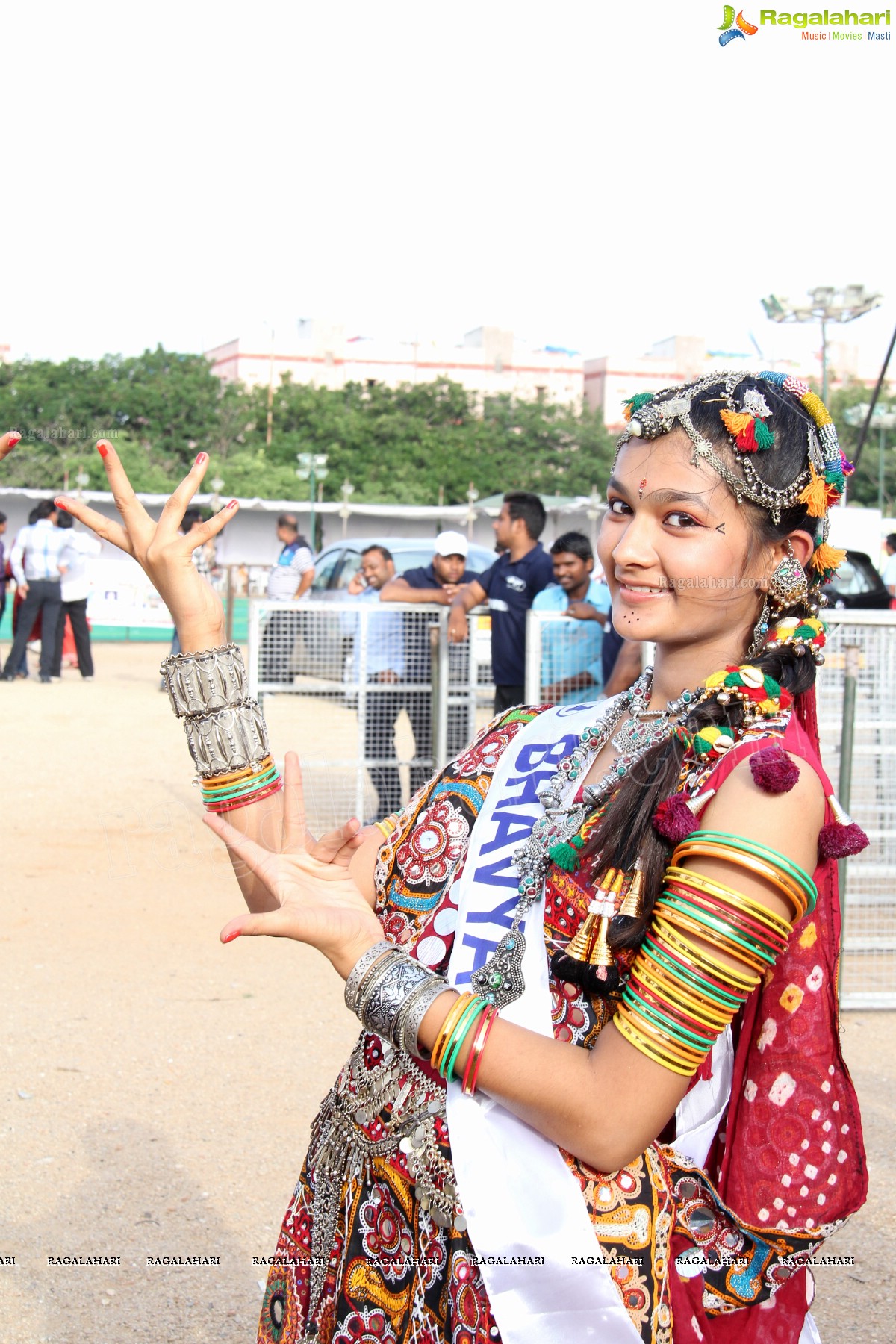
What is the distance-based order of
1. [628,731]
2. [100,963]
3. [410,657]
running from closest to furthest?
[628,731], [100,963], [410,657]

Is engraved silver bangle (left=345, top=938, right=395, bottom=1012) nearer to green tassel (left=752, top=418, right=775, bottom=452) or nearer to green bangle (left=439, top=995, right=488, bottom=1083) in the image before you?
green bangle (left=439, top=995, right=488, bottom=1083)

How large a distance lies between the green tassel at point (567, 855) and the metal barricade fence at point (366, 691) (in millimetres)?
5487

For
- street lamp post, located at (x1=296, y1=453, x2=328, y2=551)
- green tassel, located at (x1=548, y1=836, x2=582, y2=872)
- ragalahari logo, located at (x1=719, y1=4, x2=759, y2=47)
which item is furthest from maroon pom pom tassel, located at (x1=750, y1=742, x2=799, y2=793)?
street lamp post, located at (x1=296, y1=453, x2=328, y2=551)

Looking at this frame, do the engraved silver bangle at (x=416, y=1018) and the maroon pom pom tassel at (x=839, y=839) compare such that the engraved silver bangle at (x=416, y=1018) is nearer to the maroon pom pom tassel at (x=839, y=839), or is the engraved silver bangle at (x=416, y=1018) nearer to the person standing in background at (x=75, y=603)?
the maroon pom pom tassel at (x=839, y=839)

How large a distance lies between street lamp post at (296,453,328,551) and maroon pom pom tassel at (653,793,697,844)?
21753 mm

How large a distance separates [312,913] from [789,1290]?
736mm

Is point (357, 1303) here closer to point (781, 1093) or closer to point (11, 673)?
point (781, 1093)

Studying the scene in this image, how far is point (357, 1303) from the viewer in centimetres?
148

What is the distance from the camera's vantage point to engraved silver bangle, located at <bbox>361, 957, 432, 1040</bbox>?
4.29 ft

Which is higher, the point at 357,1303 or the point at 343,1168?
the point at 343,1168

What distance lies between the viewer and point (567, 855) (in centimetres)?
144

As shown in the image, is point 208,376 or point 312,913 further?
point 208,376

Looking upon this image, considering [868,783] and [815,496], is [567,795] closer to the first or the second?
[815,496]

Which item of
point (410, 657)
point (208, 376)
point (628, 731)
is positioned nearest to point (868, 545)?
point (410, 657)
